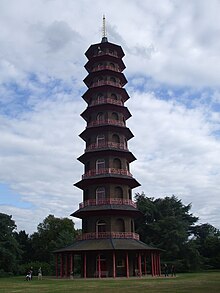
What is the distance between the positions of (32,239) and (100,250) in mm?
46175

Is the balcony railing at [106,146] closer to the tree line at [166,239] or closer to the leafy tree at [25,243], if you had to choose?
the tree line at [166,239]

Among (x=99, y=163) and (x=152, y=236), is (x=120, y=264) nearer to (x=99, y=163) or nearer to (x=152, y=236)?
(x=99, y=163)

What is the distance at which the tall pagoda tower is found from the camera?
34656mm

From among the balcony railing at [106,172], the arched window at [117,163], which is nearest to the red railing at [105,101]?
the arched window at [117,163]

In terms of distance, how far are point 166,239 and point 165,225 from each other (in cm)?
196

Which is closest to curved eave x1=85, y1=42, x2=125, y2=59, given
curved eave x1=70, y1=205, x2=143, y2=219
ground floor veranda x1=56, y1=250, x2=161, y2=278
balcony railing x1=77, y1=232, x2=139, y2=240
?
curved eave x1=70, y1=205, x2=143, y2=219

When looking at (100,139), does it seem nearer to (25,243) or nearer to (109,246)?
(109,246)

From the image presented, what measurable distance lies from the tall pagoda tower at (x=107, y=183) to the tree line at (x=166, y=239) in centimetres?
1090

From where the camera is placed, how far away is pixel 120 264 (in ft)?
117

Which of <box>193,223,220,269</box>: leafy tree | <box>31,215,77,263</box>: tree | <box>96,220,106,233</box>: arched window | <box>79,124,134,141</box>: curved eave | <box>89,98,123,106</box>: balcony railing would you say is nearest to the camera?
<box>96,220,106,233</box>: arched window

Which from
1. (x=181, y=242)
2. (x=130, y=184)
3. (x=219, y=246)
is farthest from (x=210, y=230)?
(x=130, y=184)

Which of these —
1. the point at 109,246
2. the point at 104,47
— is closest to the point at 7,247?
the point at 109,246

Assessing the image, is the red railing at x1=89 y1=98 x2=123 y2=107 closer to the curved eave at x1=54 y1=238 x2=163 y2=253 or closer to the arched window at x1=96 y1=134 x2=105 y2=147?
the arched window at x1=96 y1=134 x2=105 y2=147

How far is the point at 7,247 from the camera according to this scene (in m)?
49.8
